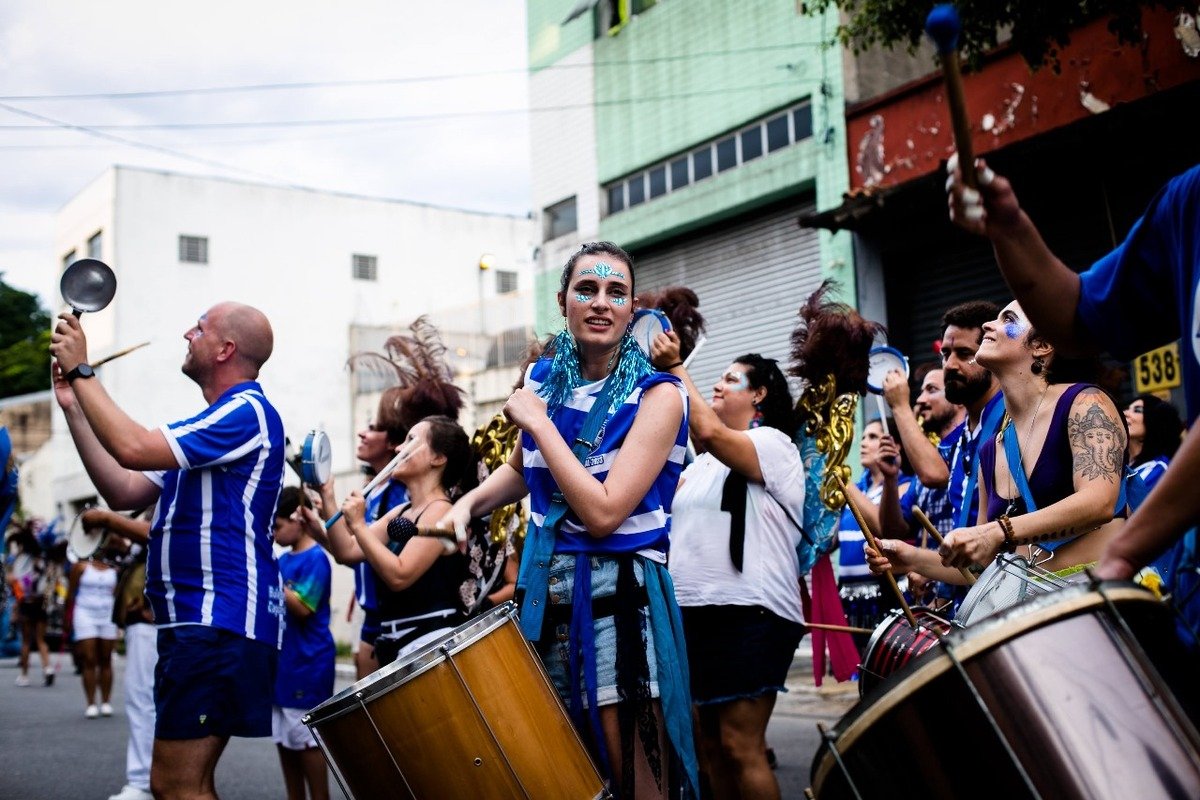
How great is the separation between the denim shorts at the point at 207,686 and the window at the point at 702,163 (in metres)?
13.0

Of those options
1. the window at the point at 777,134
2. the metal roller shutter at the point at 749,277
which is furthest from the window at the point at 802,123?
the metal roller shutter at the point at 749,277

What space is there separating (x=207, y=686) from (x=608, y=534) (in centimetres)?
165

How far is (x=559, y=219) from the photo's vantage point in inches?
752

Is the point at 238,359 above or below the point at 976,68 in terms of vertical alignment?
below

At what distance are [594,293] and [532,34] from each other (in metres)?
17.1

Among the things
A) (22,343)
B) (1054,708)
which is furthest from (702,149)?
(22,343)

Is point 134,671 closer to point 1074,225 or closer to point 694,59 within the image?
point 1074,225

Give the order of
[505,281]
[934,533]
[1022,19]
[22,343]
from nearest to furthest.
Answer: [934,533] → [1022,19] → [505,281] → [22,343]

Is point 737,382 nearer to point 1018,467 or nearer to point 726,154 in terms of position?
point 1018,467

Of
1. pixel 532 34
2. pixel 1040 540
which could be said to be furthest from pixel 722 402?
pixel 532 34

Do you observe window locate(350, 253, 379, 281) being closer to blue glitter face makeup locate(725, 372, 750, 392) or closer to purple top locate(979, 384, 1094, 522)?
blue glitter face makeup locate(725, 372, 750, 392)

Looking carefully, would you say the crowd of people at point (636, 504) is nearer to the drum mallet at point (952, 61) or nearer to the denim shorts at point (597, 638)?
the denim shorts at point (597, 638)

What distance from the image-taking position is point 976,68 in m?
9.55

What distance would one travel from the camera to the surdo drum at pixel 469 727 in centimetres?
288
